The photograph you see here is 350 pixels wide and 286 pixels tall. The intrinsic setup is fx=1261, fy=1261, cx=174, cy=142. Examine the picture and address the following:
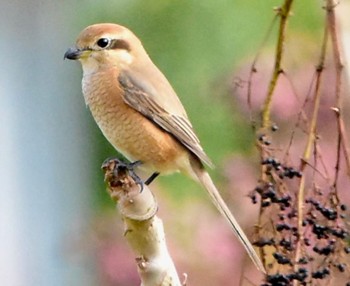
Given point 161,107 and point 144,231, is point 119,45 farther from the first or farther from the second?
point 144,231

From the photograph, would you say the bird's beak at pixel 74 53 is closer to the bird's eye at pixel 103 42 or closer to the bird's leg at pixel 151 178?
the bird's eye at pixel 103 42

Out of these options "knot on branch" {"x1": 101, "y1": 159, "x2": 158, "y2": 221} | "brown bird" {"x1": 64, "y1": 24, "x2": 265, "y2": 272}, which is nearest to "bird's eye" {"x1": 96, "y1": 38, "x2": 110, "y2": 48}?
"brown bird" {"x1": 64, "y1": 24, "x2": 265, "y2": 272}

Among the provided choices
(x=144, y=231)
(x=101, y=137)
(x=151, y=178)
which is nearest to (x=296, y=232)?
(x=144, y=231)

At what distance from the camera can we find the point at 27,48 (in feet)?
13.5

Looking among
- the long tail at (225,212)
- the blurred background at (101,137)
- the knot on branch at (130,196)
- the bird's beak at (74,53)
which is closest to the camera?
the knot on branch at (130,196)

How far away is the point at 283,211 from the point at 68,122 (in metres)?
2.06

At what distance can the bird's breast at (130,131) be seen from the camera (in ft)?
7.85

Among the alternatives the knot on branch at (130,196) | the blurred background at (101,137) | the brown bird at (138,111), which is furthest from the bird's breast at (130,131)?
the knot on branch at (130,196)

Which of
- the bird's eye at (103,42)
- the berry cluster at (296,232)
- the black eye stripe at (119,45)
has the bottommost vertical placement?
the berry cluster at (296,232)

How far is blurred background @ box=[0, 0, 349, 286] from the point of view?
10.1 feet

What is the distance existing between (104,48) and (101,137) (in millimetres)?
1593

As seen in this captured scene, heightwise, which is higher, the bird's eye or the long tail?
the bird's eye

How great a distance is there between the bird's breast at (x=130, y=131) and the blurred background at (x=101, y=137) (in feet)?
0.74

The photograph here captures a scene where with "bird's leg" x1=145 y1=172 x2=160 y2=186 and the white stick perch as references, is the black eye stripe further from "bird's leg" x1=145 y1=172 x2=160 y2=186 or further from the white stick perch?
the white stick perch
